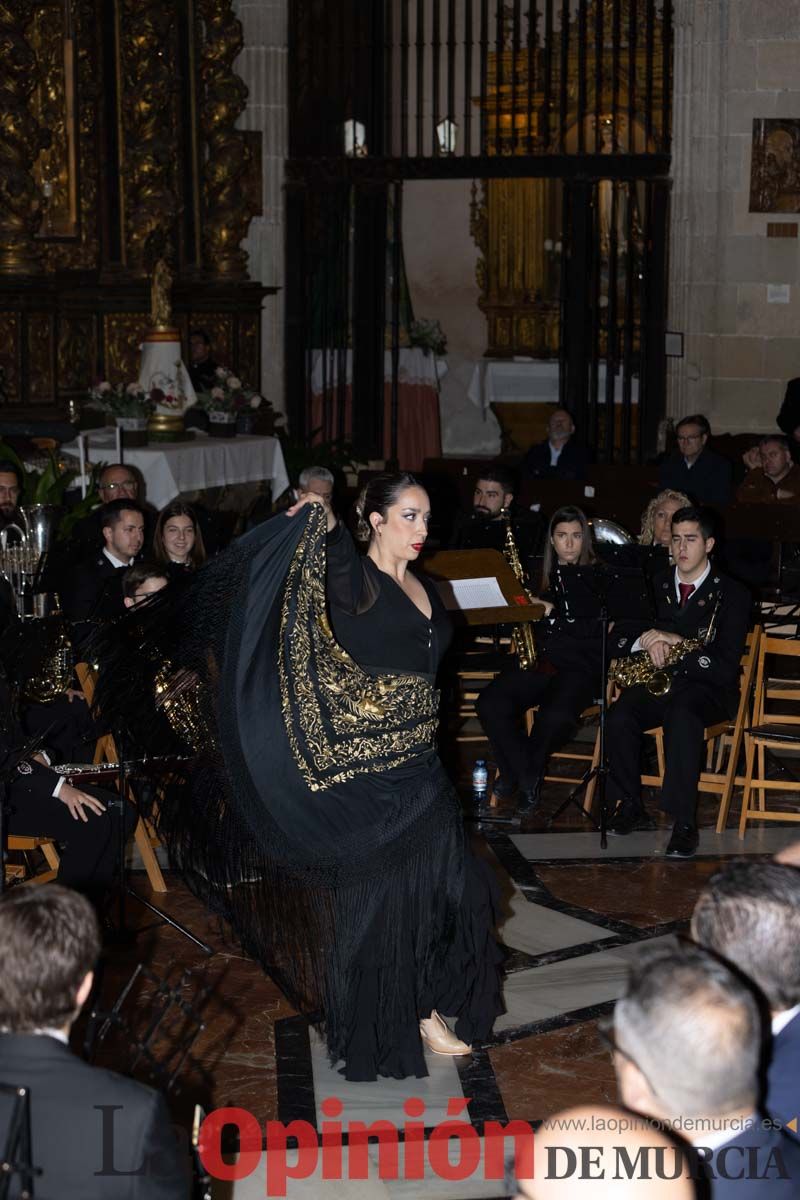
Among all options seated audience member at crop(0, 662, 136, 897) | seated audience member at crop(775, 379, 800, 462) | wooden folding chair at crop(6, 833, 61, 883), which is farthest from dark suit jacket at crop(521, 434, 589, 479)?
seated audience member at crop(0, 662, 136, 897)

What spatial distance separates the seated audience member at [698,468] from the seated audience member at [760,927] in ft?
27.3

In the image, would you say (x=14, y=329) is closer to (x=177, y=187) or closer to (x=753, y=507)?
(x=177, y=187)

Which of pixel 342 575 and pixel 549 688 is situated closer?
pixel 342 575

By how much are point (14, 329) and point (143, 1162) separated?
10301mm

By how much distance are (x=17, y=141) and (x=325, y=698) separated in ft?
28.3

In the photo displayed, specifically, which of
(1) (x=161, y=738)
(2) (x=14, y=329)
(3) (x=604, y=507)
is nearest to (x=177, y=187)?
(2) (x=14, y=329)

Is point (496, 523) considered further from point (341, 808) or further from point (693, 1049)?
point (693, 1049)

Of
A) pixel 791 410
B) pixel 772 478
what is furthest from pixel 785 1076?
pixel 791 410

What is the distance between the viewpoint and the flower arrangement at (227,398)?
12.1m

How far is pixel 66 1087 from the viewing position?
8.49 feet

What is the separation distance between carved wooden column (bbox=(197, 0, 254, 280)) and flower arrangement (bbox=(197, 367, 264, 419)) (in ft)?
7.09

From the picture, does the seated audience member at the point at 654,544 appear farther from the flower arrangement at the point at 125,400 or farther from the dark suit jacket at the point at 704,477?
the flower arrangement at the point at 125,400

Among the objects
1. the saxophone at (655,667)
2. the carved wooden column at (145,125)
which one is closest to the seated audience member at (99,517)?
the saxophone at (655,667)

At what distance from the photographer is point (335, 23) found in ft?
49.4
